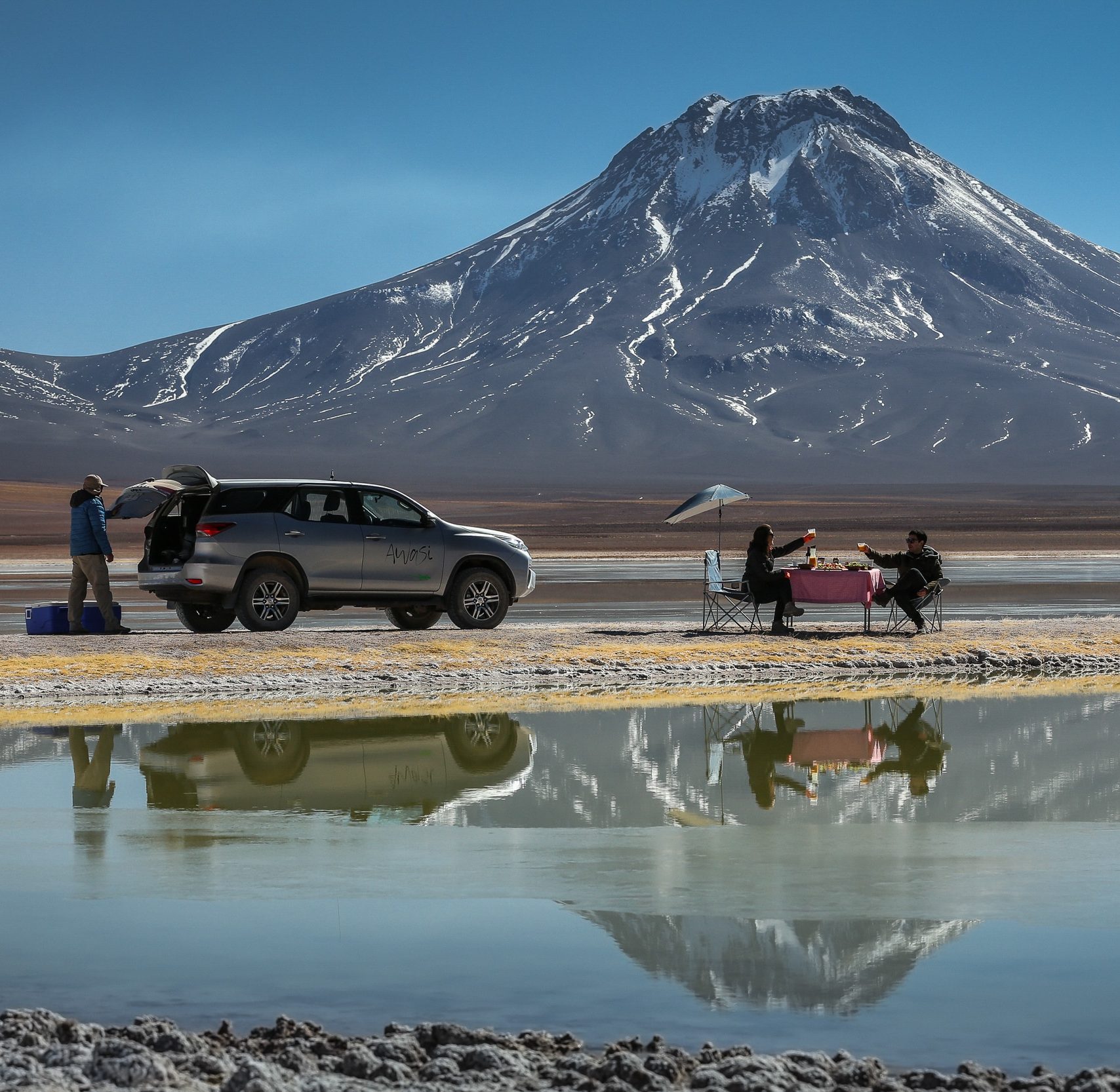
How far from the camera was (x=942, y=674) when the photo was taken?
55.5ft

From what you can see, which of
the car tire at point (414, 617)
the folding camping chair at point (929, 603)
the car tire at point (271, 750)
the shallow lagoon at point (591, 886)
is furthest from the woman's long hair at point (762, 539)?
the car tire at point (271, 750)

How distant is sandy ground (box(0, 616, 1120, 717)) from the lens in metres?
15.5

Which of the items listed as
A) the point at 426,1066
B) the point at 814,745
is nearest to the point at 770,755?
the point at 814,745

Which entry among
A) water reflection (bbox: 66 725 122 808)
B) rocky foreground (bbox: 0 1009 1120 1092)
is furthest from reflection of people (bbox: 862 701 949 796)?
rocky foreground (bbox: 0 1009 1120 1092)

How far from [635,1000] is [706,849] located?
7.88 feet

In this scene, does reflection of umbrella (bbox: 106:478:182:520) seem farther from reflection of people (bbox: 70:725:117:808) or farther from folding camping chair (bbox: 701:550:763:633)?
folding camping chair (bbox: 701:550:763:633)

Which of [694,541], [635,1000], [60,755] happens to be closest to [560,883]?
[635,1000]

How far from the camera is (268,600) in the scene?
18828 millimetres

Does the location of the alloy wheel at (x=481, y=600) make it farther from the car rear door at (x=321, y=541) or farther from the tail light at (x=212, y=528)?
the tail light at (x=212, y=528)

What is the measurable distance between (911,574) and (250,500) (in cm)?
809

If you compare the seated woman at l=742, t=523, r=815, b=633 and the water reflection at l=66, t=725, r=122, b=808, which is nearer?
the water reflection at l=66, t=725, r=122, b=808

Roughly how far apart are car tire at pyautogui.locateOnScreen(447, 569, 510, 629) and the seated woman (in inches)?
121

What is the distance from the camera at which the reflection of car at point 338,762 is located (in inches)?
387

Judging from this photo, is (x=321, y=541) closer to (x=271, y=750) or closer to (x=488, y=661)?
(x=488, y=661)
